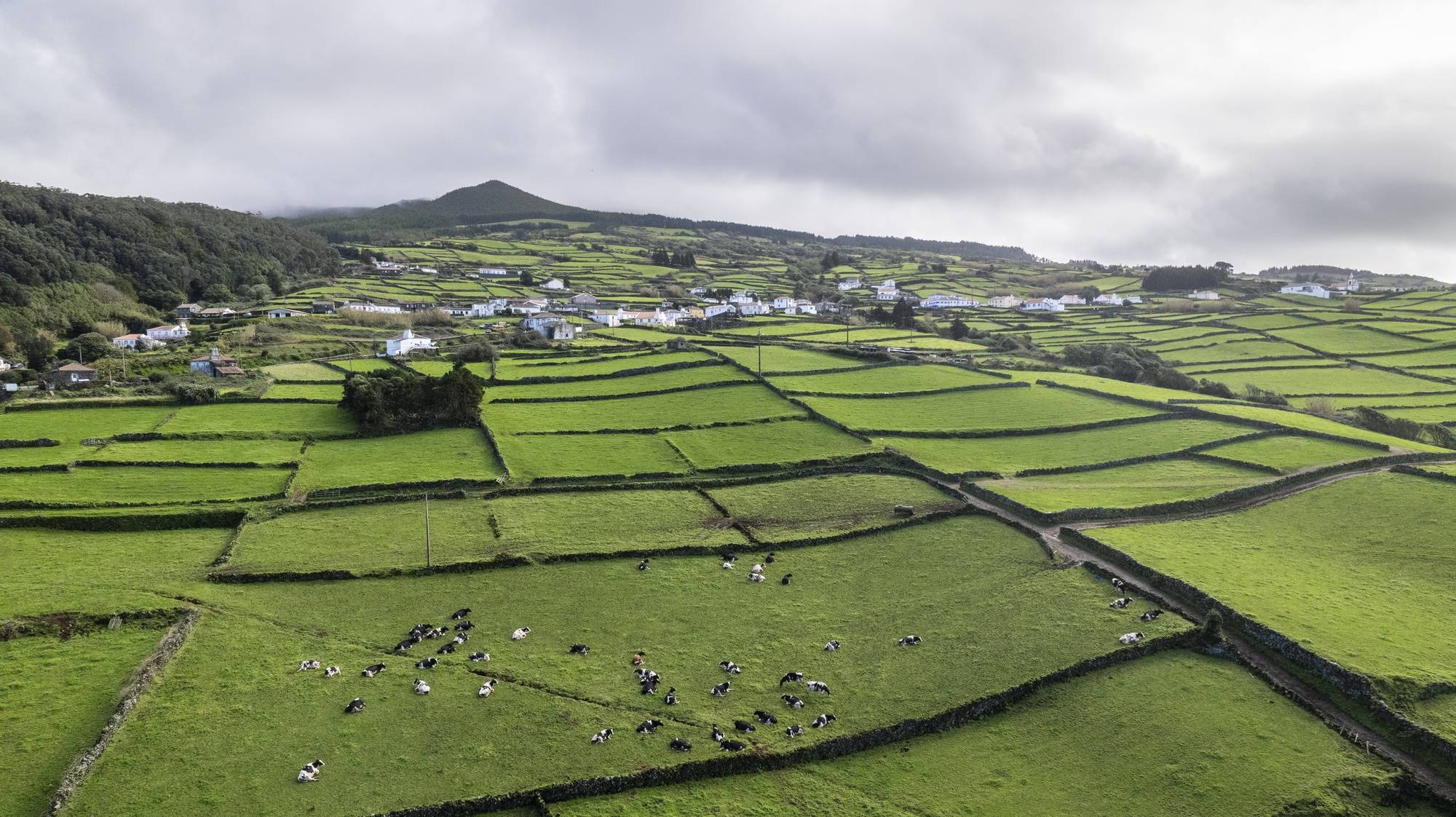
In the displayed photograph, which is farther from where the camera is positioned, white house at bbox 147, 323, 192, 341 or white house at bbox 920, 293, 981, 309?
white house at bbox 920, 293, 981, 309

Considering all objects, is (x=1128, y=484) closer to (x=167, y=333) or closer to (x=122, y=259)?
(x=167, y=333)

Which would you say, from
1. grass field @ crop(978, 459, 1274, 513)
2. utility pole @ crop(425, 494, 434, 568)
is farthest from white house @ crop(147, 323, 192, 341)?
grass field @ crop(978, 459, 1274, 513)

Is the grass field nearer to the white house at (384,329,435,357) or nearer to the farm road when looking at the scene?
the farm road

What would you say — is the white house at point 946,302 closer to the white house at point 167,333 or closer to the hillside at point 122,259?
the hillside at point 122,259

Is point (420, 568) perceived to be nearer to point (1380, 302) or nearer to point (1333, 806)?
point (1333, 806)

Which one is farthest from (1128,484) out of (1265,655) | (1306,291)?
(1306,291)

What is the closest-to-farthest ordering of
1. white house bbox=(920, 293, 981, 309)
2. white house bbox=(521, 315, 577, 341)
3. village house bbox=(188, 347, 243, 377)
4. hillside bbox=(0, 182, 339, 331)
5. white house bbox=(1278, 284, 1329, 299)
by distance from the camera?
village house bbox=(188, 347, 243, 377) → white house bbox=(521, 315, 577, 341) → hillside bbox=(0, 182, 339, 331) → white house bbox=(920, 293, 981, 309) → white house bbox=(1278, 284, 1329, 299)
